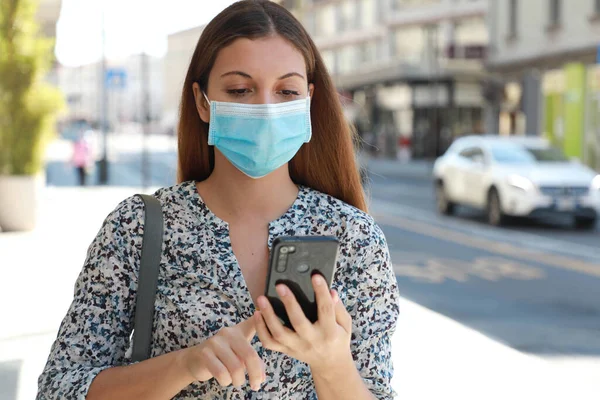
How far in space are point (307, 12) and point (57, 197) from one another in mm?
51223

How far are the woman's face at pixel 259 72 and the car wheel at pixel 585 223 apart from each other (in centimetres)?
1589

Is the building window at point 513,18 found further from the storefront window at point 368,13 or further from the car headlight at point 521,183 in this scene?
the storefront window at point 368,13

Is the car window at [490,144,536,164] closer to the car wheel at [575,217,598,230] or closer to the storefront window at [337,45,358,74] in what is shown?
the car wheel at [575,217,598,230]

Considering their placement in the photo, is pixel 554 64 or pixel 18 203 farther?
pixel 554 64

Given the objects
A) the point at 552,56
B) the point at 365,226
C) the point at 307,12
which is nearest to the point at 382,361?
the point at 365,226

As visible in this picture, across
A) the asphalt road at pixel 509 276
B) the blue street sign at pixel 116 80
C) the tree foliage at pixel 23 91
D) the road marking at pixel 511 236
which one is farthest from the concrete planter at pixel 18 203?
the blue street sign at pixel 116 80

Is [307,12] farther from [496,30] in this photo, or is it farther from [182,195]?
[182,195]

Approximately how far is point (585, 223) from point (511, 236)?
2.21 metres

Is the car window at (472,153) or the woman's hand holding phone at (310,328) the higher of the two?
the woman's hand holding phone at (310,328)

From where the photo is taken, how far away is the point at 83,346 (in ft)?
6.72

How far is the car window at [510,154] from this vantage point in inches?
695

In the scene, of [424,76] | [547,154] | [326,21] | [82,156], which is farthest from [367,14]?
[547,154]

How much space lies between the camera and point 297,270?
5.67 feet

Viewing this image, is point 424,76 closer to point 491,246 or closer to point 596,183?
point 596,183
